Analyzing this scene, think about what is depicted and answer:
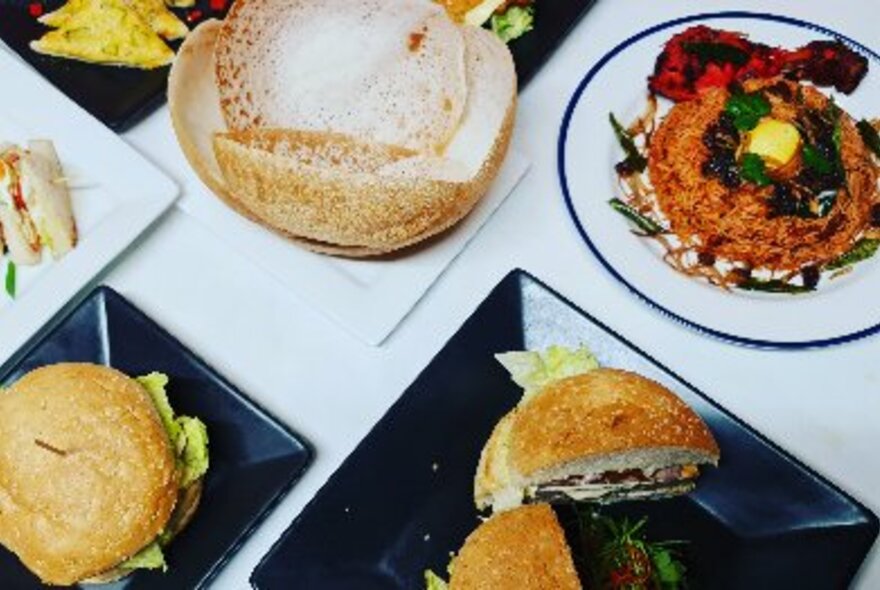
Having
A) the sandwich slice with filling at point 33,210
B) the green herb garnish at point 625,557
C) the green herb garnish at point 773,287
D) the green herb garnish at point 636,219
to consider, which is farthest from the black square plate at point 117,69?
the green herb garnish at point 625,557

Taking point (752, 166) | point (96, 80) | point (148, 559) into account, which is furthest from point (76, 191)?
point (752, 166)

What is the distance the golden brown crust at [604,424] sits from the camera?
1324 millimetres

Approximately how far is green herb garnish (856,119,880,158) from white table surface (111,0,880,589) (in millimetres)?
322

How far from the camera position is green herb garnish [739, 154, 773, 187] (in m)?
1.65

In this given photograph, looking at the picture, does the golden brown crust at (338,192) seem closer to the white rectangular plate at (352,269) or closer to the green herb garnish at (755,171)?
the white rectangular plate at (352,269)

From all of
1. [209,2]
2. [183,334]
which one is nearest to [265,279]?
[183,334]

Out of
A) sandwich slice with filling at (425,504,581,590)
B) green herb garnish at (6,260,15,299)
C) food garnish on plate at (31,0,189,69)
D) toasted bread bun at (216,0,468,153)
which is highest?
toasted bread bun at (216,0,468,153)

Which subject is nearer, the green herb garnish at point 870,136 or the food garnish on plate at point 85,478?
the food garnish on plate at point 85,478

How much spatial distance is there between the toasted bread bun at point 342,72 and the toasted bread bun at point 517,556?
1.52 ft

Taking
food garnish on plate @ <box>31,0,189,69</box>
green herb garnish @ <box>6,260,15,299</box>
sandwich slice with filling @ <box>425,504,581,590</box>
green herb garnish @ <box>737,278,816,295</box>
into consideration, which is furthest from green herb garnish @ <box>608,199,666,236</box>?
green herb garnish @ <box>6,260,15,299</box>

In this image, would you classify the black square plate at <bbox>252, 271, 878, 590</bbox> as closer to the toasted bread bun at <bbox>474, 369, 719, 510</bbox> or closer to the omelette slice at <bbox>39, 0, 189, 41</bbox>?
the toasted bread bun at <bbox>474, 369, 719, 510</bbox>

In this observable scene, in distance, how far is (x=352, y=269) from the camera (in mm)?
1548

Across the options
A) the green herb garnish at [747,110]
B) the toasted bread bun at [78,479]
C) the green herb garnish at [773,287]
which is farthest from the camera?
the green herb garnish at [747,110]

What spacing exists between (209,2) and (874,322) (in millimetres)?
1092
